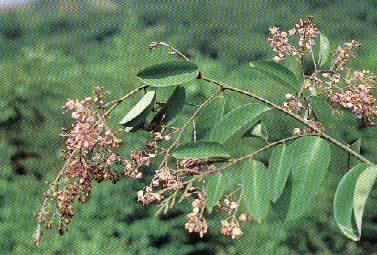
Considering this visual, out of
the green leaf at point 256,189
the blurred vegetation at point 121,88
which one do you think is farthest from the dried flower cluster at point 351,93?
the blurred vegetation at point 121,88

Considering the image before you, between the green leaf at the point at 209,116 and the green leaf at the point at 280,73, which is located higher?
the green leaf at the point at 280,73

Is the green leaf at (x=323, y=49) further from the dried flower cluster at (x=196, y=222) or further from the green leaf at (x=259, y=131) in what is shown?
the dried flower cluster at (x=196, y=222)

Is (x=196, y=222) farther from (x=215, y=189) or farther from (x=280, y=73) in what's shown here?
(x=280, y=73)

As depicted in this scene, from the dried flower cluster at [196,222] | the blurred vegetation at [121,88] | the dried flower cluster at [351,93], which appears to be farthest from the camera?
the blurred vegetation at [121,88]

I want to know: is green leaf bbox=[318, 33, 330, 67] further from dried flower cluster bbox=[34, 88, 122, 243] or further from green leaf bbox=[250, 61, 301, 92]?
dried flower cluster bbox=[34, 88, 122, 243]

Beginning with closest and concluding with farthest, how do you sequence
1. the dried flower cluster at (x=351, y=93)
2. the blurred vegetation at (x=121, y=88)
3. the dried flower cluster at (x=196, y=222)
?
the dried flower cluster at (x=196, y=222) < the dried flower cluster at (x=351, y=93) < the blurred vegetation at (x=121, y=88)

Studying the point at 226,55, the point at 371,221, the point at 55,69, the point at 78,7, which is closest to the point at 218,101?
the point at 371,221

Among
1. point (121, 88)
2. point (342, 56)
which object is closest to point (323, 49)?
point (342, 56)
